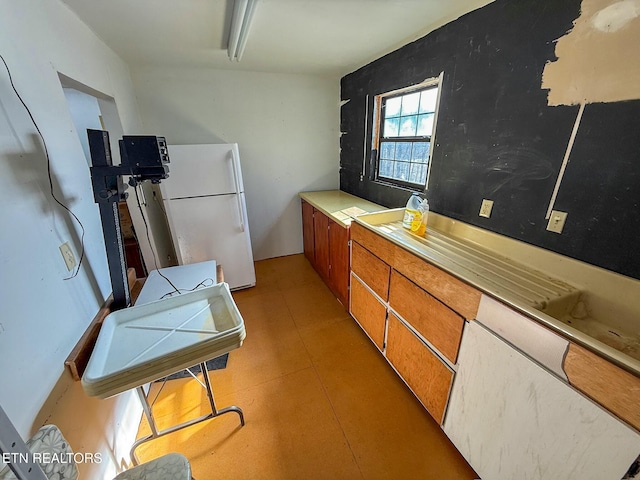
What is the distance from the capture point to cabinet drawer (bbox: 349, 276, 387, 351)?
1833mm

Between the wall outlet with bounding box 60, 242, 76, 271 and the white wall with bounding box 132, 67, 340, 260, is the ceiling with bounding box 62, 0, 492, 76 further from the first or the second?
the wall outlet with bounding box 60, 242, 76, 271

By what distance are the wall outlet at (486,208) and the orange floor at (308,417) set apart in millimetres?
1263

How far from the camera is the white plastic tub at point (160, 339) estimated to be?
90cm

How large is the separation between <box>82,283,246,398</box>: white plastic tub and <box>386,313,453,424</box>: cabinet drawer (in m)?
1.02

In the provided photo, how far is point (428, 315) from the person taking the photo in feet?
4.47

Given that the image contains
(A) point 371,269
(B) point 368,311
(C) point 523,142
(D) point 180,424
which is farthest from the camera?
(B) point 368,311

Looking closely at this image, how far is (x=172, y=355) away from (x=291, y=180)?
2727mm

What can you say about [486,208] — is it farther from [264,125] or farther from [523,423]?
[264,125]

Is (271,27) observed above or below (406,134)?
above

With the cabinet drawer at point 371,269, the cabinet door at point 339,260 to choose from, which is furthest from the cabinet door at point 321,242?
the cabinet drawer at point 371,269

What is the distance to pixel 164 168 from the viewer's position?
4.05 ft

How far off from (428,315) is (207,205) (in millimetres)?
2157

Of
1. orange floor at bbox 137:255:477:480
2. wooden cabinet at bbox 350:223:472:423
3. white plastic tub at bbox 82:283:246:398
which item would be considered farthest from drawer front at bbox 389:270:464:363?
white plastic tub at bbox 82:283:246:398

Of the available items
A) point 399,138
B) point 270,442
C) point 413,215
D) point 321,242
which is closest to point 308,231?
point 321,242
